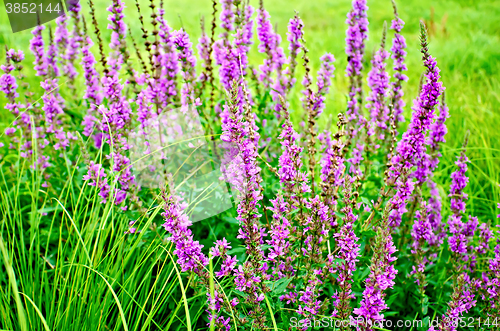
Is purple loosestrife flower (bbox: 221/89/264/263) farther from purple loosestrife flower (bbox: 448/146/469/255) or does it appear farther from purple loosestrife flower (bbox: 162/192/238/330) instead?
purple loosestrife flower (bbox: 448/146/469/255)

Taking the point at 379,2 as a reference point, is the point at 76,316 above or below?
below

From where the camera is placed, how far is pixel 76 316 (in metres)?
2.13

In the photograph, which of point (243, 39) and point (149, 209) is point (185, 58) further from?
point (149, 209)

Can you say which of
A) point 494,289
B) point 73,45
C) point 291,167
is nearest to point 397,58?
point 291,167

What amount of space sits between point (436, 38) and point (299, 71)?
3.86 m

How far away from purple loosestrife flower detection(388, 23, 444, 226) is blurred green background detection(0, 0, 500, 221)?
94 cm

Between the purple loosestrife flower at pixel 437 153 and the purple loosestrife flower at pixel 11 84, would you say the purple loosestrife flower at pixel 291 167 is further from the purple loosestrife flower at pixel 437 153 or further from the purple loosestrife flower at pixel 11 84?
the purple loosestrife flower at pixel 11 84

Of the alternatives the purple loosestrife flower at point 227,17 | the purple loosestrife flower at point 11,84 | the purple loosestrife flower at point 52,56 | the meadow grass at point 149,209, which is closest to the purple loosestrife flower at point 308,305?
the meadow grass at point 149,209

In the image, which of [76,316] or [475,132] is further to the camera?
[475,132]

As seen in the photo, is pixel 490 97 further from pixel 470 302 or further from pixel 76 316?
pixel 76 316

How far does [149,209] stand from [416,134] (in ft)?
5.07

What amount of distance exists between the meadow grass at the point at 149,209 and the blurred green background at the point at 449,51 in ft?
0.07

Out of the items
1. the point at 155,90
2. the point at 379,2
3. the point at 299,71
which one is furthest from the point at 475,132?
the point at 379,2

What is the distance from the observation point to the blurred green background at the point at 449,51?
162 inches
